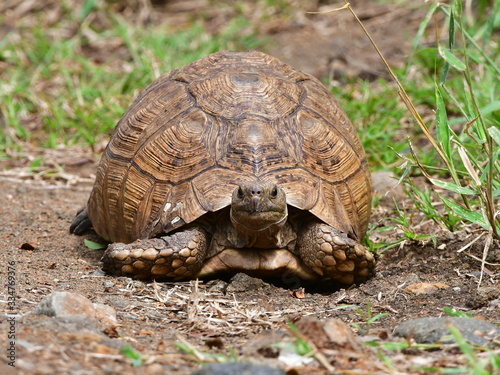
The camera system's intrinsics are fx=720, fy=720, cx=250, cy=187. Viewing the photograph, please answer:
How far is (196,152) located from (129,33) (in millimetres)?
6118

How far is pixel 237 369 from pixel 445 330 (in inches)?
37.5

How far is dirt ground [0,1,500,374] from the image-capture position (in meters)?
2.56

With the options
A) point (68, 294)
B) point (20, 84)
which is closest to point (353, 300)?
point (68, 294)

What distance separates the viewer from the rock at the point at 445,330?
2.75 metres

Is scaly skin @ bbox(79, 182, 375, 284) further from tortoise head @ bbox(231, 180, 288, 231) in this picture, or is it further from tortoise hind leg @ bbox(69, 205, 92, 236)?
tortoise hind leg @ bbox(69, 205, 92, 236)

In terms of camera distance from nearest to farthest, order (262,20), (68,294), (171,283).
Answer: (68,294) → (171,283) → (262,20)

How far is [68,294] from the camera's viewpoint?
3.12 meters

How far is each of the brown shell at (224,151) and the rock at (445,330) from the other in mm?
1208

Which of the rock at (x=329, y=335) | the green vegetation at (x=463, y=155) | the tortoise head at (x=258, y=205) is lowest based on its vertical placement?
the rock at (x=329, y=335)

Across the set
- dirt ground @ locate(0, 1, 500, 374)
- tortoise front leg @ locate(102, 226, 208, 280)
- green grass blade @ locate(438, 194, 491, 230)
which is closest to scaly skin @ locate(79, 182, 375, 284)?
tortoise front leg @ locate(102, 226, 208, 280)

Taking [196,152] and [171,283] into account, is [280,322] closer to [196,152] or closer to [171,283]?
[171,283]

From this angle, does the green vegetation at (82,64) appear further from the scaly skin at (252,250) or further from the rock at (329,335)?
the rock at (329,335)

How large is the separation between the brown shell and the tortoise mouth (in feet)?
1.03

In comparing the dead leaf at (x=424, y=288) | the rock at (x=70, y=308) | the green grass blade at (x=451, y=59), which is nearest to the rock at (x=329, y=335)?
the rock at (x=70, y=308)
